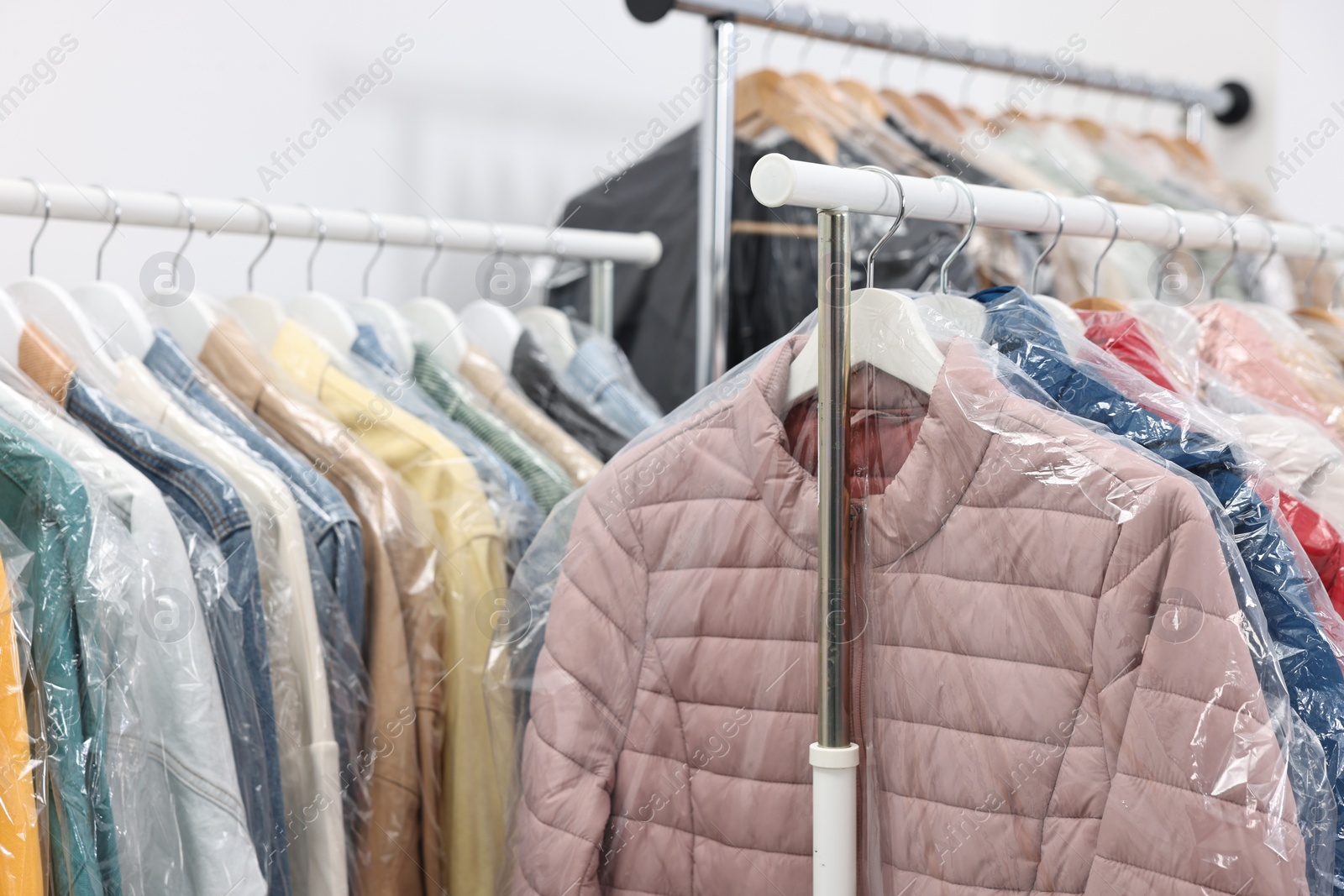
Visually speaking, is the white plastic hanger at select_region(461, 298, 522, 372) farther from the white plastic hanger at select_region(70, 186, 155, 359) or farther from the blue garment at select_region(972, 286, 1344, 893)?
the blue garment at select_region(972, 286, 1344, 893)

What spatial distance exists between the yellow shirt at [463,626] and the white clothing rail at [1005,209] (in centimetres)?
56

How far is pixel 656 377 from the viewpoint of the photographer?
2045mm

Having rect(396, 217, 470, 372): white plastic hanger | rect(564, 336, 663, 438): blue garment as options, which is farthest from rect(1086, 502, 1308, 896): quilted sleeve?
rect(396, 217, 470, 372): white plastic hanger

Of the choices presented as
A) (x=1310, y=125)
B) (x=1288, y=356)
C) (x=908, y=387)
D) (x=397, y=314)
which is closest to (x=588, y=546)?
(x=908, y=387)

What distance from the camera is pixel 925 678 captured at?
98 cm

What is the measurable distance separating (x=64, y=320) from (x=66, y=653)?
1.46 feet

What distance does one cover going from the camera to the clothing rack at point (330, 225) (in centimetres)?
134

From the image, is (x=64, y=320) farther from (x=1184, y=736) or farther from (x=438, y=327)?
(x=1184, y=736)

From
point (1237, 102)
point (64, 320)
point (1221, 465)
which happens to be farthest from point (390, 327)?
point (1237, 102)

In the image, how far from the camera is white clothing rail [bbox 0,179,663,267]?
134cm

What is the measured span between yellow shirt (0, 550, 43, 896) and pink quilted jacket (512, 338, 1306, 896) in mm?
386

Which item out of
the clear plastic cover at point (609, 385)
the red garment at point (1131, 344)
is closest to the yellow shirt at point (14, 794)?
the clear plastic cover at point (609, 385)

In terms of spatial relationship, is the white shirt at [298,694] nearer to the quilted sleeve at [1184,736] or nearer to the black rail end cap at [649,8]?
the quilted sleeve at [1184,736]

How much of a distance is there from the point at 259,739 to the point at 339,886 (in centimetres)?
16
